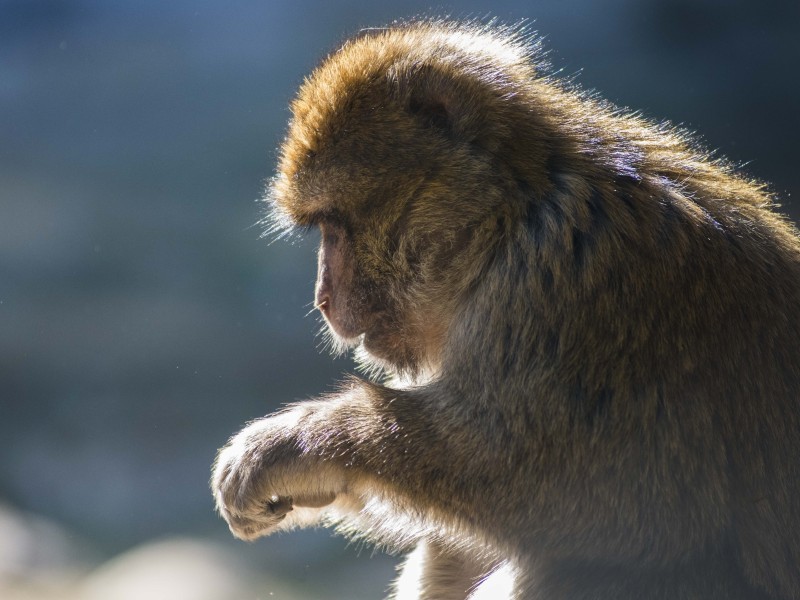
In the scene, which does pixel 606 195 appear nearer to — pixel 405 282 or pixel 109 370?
pixel 405 282

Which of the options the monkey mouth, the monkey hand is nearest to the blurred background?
the monkey hand

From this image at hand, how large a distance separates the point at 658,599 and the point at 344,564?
143 inches

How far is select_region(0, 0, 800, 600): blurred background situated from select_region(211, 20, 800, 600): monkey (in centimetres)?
350

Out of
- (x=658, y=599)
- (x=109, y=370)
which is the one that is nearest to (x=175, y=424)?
(x=109, y=370)

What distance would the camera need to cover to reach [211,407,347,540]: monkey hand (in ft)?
10.0

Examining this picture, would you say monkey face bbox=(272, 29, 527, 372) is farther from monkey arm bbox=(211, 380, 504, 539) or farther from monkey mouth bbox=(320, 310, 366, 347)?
monkey arm bbox=(211, 380, 504, 539)

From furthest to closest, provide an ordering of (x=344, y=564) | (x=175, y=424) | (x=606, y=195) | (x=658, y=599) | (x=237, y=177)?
(x=237, y=177) < (x=175, y=424) < (x=344, y=564) < (x=606, y=195) < (x=658, y=599)

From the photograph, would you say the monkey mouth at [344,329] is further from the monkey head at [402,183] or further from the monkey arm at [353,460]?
the monkey arm at [353,460]

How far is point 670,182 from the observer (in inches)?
122

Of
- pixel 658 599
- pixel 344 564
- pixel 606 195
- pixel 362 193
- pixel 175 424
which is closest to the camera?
pixel 658 599

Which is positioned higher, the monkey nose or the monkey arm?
the monkey nose

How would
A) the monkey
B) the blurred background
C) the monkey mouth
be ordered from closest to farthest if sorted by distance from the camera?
the monkey → the monkey mouth → the blurred background

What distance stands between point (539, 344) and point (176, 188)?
15.9ft

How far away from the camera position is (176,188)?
7188mm
